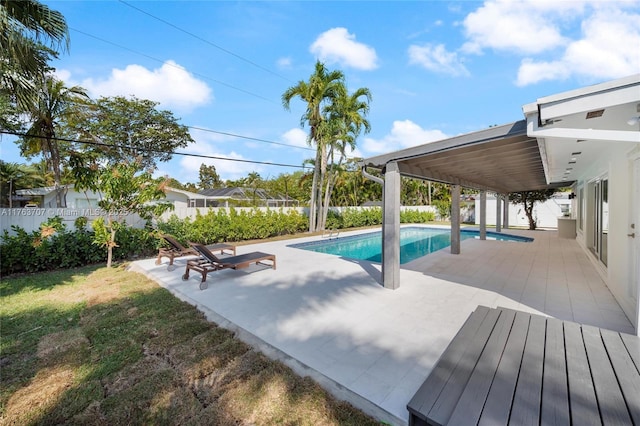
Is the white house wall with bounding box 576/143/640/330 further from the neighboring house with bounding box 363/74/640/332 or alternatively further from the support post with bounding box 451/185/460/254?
the support post with bounding box 451/185/460/254

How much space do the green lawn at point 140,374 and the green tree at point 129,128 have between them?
17189 mm

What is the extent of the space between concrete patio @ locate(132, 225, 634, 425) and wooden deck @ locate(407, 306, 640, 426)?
1.73ft

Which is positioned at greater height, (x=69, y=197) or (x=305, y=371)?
(x=69, y=197)

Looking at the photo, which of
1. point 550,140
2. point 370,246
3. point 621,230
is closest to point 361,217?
point 370,246

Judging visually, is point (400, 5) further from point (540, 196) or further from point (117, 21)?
point (540, 196)

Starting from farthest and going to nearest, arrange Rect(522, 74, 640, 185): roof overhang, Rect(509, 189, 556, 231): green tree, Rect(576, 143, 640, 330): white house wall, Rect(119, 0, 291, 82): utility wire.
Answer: Rect(509, 189, 556, 231): green tree, Rect(119, 0, 291, 82): utility wire, Rect(576, 143, 640, 330): white house wall, Rect(522, 74, 640, 185): roof overhang

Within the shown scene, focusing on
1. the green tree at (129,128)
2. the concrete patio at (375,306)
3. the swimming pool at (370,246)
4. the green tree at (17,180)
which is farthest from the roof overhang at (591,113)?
the green tree at (17,180)

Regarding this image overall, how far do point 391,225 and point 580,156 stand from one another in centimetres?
469

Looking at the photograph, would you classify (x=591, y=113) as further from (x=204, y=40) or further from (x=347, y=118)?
(x=204, y=40)

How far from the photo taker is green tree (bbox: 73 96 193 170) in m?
19.6

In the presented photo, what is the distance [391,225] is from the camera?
5656 mm

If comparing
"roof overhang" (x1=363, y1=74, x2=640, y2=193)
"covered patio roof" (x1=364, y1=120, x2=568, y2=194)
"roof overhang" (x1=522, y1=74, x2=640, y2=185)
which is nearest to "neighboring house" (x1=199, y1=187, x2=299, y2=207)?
"covered patio roof" (x1=364, y1=120, x2=568, y2=194)

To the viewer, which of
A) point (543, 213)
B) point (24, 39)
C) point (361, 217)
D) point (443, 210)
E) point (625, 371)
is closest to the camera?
point (625, 371)

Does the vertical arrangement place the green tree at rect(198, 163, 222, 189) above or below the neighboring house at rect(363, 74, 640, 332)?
above
